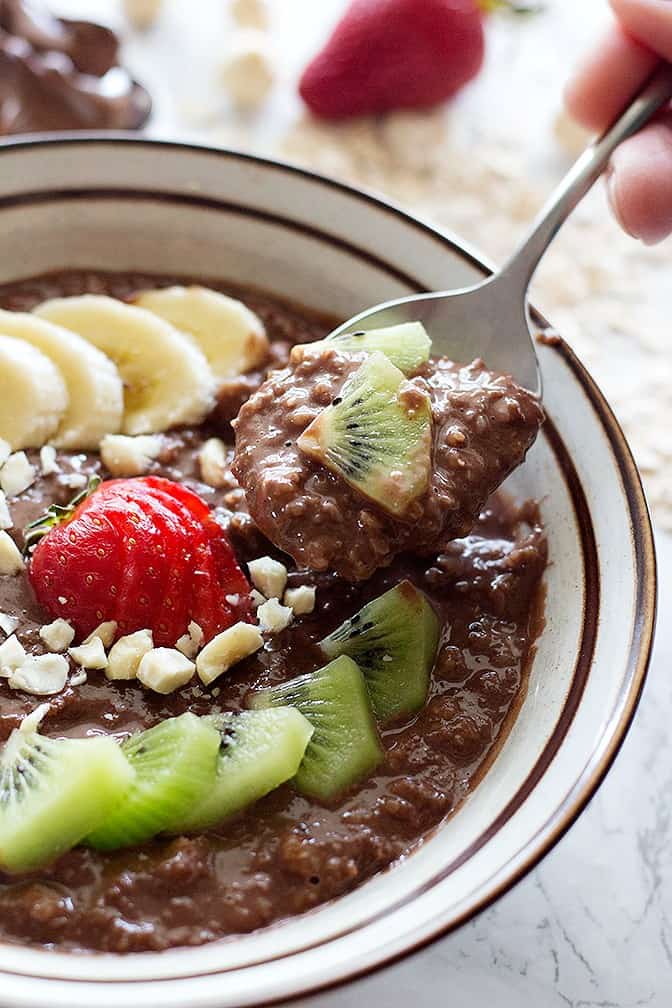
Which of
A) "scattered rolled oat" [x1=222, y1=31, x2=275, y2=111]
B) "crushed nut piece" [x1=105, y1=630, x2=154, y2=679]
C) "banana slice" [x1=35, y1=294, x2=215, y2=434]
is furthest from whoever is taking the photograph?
"scattered rolled oat" [x1=222, y1=31, x2=275, y2=111]

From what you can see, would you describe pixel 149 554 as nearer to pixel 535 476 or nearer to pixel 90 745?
pixel 90 745

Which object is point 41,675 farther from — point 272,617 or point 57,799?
point 272,617

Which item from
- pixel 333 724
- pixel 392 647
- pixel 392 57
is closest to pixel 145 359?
pixel 392 647

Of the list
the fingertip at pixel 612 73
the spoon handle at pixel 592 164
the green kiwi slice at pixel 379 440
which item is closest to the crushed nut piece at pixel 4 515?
the green kiwi slice at pixel 379 440

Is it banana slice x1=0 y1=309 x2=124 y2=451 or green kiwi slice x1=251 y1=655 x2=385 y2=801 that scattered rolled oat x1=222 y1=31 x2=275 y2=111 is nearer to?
banana slice x1=0 y1=309 x2=124 y2=451

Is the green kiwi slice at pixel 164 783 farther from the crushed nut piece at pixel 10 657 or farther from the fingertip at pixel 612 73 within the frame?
the fingertip at pixel 612 73

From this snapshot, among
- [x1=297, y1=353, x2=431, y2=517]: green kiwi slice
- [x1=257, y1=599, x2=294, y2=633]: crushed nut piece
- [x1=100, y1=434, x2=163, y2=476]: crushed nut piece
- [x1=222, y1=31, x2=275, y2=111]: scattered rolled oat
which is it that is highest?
[x1=297, y1=353, x2=431, y2=517]: green kiwi slice

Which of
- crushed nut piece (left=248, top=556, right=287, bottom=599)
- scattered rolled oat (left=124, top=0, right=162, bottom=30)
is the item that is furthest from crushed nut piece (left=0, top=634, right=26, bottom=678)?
scattered rolled oat (left=124, top=0, right=162, bottom=30)
